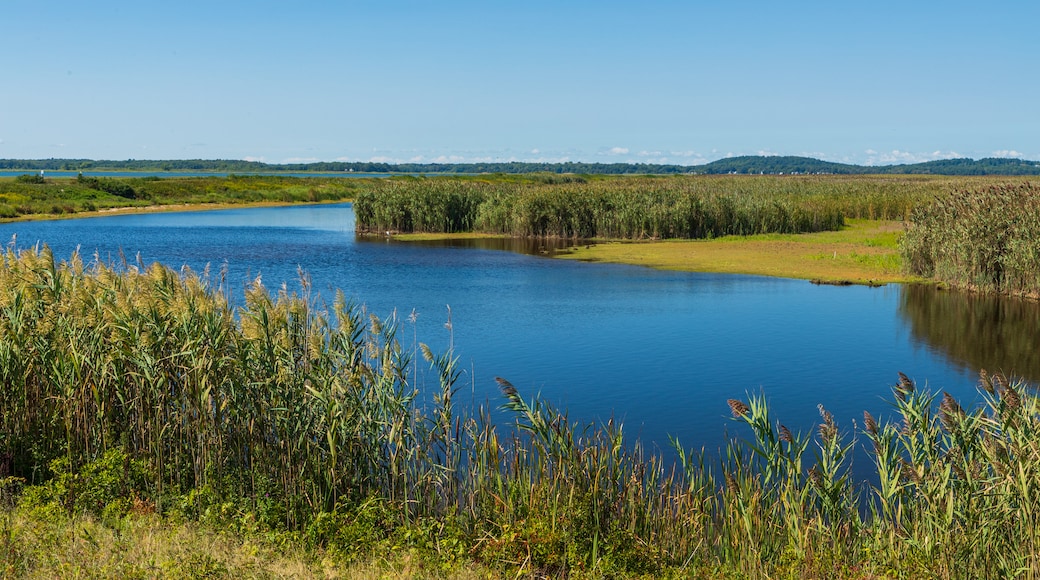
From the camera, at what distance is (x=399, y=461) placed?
9.84 meters

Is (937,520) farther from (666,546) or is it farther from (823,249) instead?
(823,249)

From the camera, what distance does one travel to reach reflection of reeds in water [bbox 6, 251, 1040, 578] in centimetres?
800

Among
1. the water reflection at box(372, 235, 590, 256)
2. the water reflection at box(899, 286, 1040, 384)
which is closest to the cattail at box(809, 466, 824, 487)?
the water reflection at box(899, 286, 1040, 384)

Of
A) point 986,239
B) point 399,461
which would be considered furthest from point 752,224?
point 399,461

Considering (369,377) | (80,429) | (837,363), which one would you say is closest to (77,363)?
(80,429)

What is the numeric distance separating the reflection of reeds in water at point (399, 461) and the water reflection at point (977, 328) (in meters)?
11.4

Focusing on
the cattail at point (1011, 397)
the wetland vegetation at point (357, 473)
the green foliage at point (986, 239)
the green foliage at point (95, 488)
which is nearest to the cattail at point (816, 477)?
the wetland vegetation at point (357, 473)

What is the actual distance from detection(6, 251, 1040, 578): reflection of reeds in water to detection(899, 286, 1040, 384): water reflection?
11415 millimetres

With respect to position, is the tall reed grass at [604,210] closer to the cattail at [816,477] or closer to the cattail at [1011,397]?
the cattail at [816,477]

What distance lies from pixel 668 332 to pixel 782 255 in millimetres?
17522

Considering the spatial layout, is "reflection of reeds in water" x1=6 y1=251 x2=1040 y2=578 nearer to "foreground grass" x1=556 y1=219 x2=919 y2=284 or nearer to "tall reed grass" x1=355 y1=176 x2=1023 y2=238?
"foreground grass" x1=556 y1=219 x2=919 y2=284

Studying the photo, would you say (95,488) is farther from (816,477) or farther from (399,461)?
(816,477)

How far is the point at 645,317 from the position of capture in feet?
82.5

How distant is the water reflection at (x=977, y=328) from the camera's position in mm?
20281
